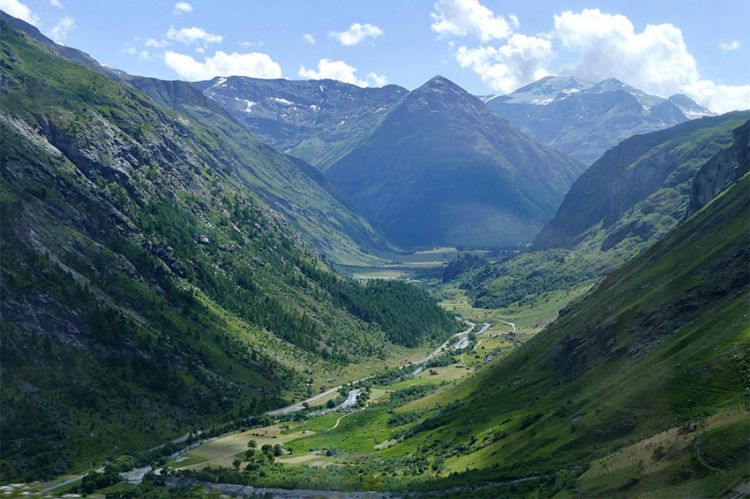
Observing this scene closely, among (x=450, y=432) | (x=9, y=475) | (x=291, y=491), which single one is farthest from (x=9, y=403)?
(x=450, y=432)

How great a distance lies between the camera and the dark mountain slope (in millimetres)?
83875

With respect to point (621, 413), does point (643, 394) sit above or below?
above

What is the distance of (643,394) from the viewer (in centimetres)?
11225

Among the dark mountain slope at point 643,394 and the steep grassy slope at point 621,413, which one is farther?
the steep grassy slope at point 621,413

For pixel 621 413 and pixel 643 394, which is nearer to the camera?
pixel 643 394

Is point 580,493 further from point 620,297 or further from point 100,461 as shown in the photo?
point 100,461

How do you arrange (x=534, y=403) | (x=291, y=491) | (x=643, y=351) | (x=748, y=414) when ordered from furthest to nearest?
(x=534, y=403), (x=291, y=491), (x=643, y=351), (x=748, y=414)

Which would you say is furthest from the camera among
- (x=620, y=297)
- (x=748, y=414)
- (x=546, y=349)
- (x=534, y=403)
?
(x=546, y=349)

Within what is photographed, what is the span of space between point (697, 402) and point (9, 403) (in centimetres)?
16305

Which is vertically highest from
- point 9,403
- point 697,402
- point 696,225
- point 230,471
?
point 696,225

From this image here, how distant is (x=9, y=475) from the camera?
161 meters

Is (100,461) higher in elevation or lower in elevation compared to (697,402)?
lower

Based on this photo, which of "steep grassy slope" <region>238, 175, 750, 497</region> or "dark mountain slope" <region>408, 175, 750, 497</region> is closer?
"dark mountain slope" <region>408, 175, 750, 497</region>

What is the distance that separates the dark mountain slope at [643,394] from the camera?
83.9 m
